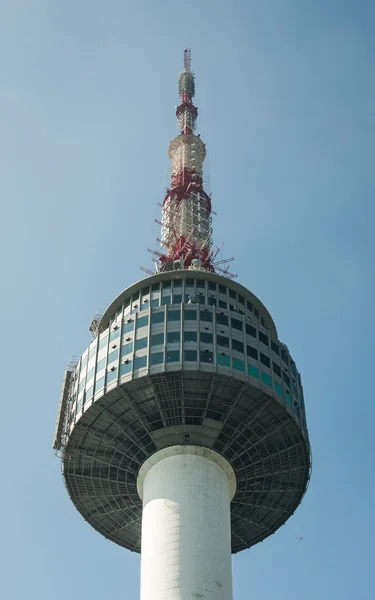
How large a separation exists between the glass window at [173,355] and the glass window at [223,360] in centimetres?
318

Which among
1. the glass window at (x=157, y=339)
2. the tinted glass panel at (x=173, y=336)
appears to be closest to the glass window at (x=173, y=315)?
the tinted glass panel at (x=173, y=336)

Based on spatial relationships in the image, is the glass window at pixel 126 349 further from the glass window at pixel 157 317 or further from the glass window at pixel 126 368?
the glass window at pixel 157 317

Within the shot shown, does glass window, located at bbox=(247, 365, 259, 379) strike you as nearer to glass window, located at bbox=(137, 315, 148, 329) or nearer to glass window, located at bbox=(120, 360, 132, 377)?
glass window, located at bbox=(137, 315, 148, 329)

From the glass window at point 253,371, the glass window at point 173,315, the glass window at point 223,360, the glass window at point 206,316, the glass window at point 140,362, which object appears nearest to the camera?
the glass window at point 140,362

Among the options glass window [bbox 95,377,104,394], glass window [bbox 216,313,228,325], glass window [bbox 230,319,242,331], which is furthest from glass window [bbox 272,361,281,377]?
glass window [bbox 95,377,104,394]

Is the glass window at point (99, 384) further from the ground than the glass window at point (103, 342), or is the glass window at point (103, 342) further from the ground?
the glass window at point (103, 342)

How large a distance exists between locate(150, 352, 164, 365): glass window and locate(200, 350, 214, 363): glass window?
3168mm

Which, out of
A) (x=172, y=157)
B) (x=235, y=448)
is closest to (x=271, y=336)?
(x=235, y=448)

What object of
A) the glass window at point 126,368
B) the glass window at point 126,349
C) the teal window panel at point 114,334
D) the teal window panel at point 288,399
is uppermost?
the teal window panel at point 114,334

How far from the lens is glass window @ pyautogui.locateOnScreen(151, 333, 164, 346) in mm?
65000

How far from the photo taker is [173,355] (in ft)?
209

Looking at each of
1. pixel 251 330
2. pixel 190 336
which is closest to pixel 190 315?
pixel 190 336

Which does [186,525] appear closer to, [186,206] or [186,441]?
[186,441]

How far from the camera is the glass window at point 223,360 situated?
6372 centimetres
